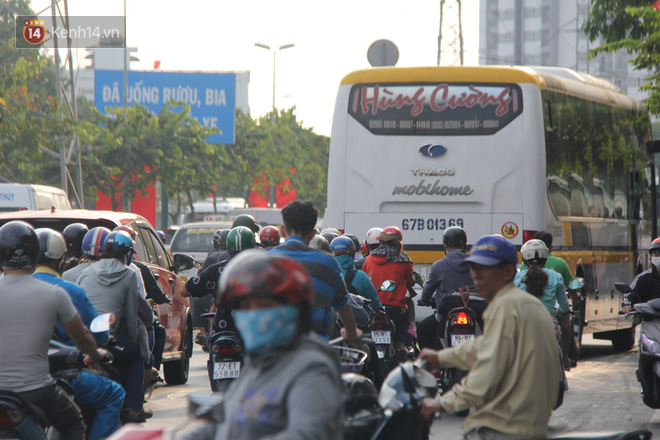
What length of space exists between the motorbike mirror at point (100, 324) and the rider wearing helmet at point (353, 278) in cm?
365

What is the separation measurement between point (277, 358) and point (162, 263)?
818 cm

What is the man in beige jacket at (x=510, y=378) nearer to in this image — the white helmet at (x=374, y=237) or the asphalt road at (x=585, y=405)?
the asphalt road at (x=585, y=405)

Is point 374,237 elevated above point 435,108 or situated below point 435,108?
below

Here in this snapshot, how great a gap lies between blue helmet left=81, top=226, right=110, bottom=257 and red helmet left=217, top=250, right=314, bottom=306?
4612 millimetres

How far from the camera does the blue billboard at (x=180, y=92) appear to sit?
40.8m

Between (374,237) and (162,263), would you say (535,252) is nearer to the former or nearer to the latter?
(374,237)

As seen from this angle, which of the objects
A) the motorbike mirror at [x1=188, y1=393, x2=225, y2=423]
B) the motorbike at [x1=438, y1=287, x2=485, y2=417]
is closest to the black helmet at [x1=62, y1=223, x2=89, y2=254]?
the motorbike at [x1=438, y1=287, x2=485, y2=417]

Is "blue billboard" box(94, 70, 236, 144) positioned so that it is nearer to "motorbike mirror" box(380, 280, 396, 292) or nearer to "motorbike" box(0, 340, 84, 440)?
"motorbike mirror" box(380, 280, 396, 292)

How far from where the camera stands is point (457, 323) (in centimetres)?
851

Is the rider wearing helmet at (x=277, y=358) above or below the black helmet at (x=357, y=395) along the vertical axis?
above

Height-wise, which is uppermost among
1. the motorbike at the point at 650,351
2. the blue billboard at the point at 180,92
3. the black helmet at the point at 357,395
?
the blue billboard at the point at 180,92

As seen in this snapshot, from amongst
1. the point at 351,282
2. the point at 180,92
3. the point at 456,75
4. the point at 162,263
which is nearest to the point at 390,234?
the point at 351,282

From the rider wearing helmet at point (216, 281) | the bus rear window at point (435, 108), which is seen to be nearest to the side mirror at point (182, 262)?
the rider wearing helmet at point (216, 281)

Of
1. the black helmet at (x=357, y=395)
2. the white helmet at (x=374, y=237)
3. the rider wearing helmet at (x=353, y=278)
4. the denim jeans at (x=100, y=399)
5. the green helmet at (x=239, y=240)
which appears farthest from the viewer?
the white helmet at (x=374, y=237)
